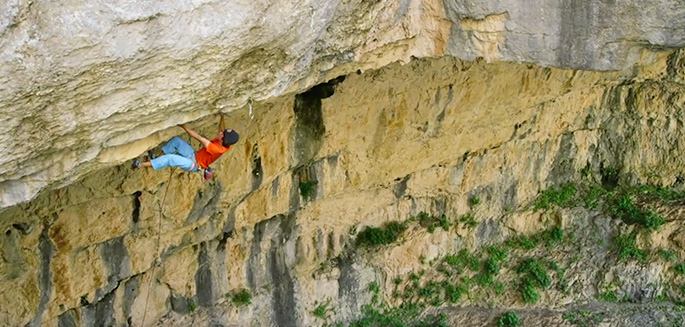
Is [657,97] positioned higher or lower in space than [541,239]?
higher

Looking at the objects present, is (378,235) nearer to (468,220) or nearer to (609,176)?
(468,220)

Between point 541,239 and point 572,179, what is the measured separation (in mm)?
1314

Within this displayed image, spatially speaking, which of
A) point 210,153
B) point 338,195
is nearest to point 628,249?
point 338,195

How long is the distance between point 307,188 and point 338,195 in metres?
0.92

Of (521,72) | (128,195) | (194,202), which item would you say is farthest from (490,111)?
(128,195)

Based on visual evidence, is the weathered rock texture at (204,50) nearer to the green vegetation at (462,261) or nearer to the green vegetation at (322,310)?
the green vegetation at (322,310)

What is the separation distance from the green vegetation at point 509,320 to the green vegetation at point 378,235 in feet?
7.58

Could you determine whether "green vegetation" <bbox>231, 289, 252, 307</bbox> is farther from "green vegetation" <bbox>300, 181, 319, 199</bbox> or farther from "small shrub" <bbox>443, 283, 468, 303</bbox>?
"small shrub" <bbox>443, 283, 468, 303</bbox>

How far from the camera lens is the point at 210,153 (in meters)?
7.00

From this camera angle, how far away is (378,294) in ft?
41.2

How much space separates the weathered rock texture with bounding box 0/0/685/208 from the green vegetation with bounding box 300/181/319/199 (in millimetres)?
3523

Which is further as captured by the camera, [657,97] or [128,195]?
[657,97]

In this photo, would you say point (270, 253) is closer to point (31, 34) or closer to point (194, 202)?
point (194, 202)

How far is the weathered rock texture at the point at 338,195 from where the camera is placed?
844 centimetres
